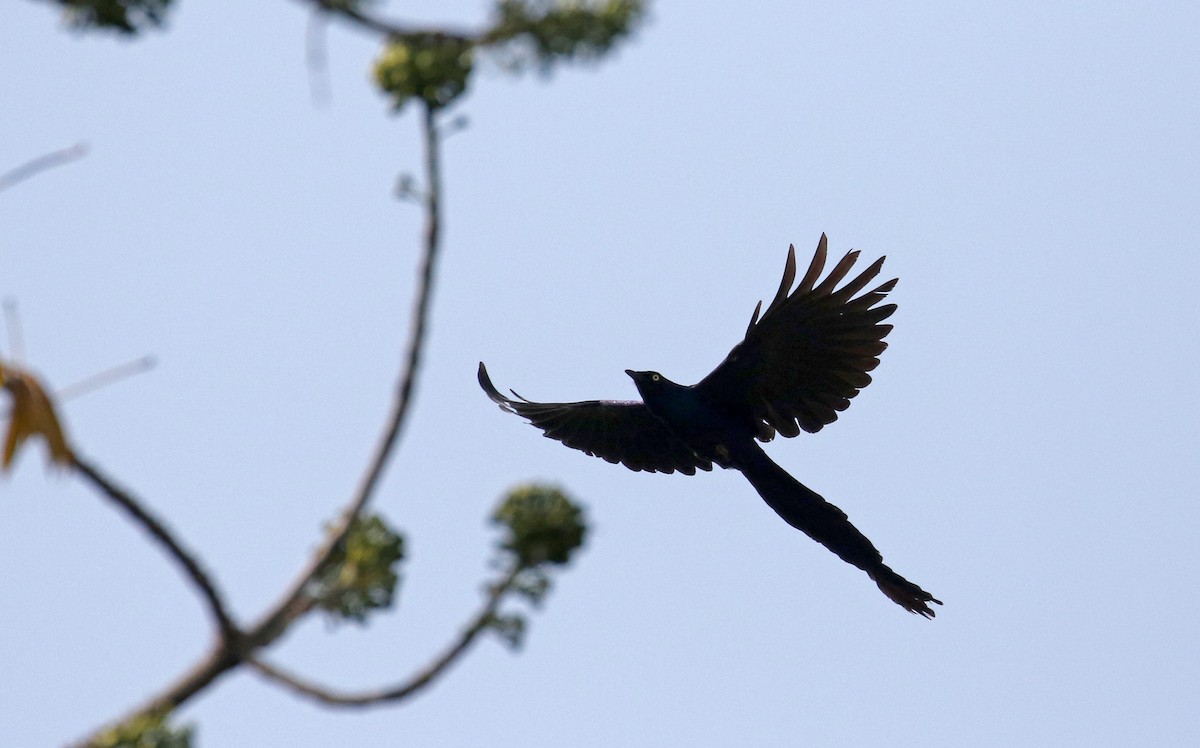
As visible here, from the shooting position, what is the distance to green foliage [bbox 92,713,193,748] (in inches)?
212

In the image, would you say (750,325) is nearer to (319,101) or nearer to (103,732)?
(319,101)

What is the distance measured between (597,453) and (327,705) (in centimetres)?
780

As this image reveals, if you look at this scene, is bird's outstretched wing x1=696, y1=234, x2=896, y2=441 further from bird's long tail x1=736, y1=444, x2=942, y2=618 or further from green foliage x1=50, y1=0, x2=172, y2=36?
green foliage x1=50, y1=0, x2=172, y2=36

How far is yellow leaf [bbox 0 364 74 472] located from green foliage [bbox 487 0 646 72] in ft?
8.18

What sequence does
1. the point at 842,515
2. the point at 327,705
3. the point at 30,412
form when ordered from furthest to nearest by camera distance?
the point at 842,515, the point at 327,705, the point at 30,412

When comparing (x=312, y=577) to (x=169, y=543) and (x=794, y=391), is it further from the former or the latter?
(x=794, y=391)

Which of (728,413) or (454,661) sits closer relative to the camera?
(454,661)

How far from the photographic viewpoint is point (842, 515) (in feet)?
37.8

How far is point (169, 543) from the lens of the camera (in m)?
5.02

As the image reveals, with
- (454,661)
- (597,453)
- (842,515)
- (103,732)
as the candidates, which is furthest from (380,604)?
(597,453)

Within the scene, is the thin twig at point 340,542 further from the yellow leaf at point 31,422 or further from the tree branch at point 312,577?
the yellow leaf at point 31,422

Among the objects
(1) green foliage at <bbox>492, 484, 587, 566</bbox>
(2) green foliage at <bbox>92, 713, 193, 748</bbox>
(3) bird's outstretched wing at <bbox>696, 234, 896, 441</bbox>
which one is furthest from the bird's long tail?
(2) green foliage at <bbox>92, 713, 193, 748</bbox>

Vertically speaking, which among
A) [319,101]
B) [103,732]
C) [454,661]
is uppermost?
[319,101]

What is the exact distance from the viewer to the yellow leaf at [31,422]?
15.5 ft
